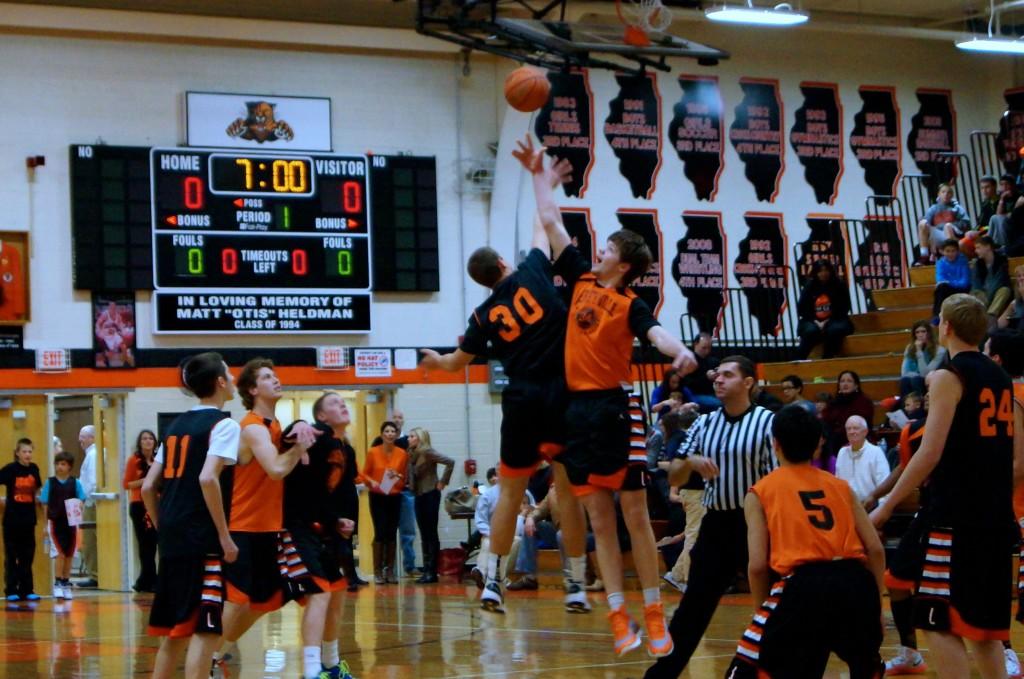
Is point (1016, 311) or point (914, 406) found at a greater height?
point (1016, 311)

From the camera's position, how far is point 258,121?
60.5ft

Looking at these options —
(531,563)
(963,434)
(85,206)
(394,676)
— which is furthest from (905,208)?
(963,434)

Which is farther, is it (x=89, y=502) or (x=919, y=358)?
(x=89, y=502)

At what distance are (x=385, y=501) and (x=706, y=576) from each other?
1128 centimetres

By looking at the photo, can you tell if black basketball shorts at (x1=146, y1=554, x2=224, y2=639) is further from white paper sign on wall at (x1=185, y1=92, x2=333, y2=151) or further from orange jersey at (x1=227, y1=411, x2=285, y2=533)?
white paper sign on wall at (x1=185, y1=92, x2=333, y2=151)

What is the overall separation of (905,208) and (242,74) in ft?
31.5

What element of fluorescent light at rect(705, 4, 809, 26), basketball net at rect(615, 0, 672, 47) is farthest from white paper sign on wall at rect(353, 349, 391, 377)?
→ fluorescent light at rect(705, 4, 809, 26)

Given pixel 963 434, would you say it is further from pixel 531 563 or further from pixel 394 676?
pixel 531 563

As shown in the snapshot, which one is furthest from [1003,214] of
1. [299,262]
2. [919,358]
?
[299,262]

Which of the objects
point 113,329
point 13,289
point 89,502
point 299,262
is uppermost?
point 299,262

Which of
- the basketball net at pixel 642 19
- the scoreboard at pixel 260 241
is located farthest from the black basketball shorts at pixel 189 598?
the basketball net at pixel 642 19

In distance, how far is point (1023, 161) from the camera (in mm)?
18031

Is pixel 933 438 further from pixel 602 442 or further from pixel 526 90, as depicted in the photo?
pixel 526 90

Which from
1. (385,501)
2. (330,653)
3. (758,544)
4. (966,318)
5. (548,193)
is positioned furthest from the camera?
(385,501)
